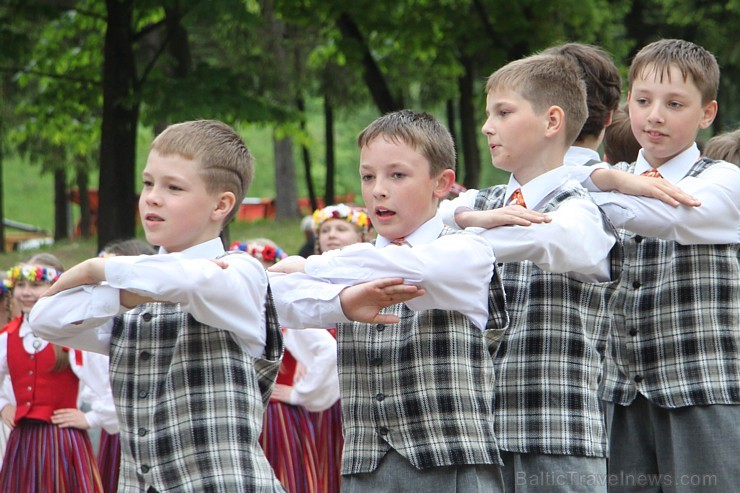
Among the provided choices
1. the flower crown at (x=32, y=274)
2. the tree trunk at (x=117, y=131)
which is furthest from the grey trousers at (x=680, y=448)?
the tree trunk at (x=117, y=131)

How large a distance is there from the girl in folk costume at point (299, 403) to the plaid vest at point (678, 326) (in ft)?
7.86

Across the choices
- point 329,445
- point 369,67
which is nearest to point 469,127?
point 369,67

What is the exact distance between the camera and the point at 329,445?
20.6 feet

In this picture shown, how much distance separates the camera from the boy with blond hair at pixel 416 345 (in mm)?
3066

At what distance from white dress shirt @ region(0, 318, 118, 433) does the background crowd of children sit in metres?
2.58

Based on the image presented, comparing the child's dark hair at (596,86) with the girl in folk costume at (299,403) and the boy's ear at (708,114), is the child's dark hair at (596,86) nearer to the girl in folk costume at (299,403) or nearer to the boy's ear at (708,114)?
the boy's ear at (708,114)

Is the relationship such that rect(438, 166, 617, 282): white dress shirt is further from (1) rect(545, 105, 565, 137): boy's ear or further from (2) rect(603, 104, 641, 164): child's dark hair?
(2) rect(603, 104, 641, 164): child's dark hair

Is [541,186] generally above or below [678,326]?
above

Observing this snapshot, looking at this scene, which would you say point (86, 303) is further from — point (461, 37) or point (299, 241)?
point (299, 241)

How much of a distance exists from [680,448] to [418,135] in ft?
4.80

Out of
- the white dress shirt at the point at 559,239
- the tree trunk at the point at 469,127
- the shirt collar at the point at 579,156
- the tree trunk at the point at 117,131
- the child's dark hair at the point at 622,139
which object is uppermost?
the tree trunk at the point at 469,127

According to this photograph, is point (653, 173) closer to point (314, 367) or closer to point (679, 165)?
point (679, 165)

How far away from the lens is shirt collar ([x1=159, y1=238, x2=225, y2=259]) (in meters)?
3.31

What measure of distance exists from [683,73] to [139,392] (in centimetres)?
219
